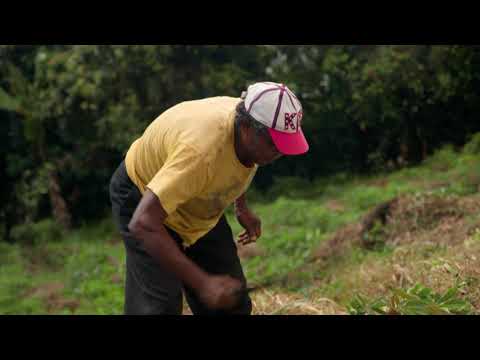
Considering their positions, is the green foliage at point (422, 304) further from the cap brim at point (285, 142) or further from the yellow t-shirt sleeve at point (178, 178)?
the yellow t-shirt sleeve at point (178, 178)

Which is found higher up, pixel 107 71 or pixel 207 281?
pixel 107 71

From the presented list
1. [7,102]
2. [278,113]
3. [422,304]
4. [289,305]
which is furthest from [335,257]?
[7,102]

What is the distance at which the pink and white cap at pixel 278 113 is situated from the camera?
2.62 metres

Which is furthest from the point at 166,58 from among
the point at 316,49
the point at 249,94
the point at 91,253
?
the point at 249,94

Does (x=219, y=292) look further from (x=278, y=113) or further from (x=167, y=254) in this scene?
(x=278, y=113)

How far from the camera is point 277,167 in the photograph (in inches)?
575

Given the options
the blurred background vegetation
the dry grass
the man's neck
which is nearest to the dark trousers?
the man's neck

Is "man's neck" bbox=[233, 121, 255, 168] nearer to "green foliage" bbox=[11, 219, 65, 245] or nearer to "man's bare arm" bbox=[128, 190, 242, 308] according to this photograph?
"man's bare arm" bbox=[128, 190, 242, 308]

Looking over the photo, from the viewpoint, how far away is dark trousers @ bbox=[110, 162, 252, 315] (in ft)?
9.70

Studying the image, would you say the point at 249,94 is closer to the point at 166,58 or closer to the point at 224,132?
the point at 224,132

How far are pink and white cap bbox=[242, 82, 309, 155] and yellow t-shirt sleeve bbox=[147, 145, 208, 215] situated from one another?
0.32 m

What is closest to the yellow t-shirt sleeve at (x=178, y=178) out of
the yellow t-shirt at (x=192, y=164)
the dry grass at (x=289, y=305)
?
the yellow t-shirt at (x=192, y=164)

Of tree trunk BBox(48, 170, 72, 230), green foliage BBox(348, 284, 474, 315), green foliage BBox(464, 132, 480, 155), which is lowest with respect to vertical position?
tree trunk BBox(48, 170, 72, 230)
